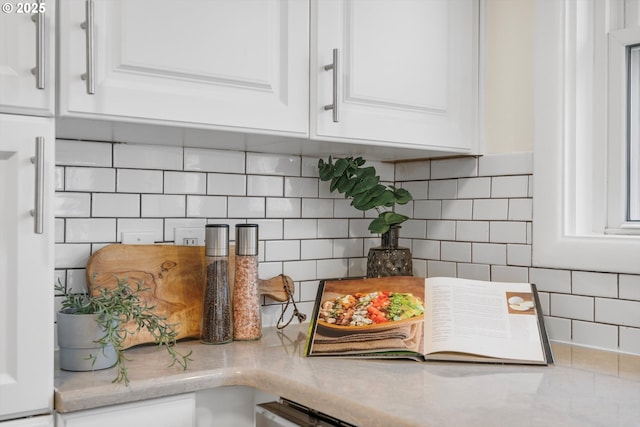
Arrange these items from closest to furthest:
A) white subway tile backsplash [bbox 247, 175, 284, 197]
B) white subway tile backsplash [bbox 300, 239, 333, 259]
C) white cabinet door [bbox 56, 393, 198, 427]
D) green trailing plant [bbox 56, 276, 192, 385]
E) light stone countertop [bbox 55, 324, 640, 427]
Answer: light stone countertop [bbox 55, 324, 640, 427]
white cabinet door [bbox 56, 393, 198, 427]
green trailing plant [bbox 56, 276, 192, 385]
white subway tile backsplash [bbox 247, 175, 284, 197]
white subway tile backsplash [bbox 300, 239, 333, 259]

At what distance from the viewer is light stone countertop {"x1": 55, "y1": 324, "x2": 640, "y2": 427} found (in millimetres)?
1069

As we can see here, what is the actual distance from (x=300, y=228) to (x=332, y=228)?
0.13 meters

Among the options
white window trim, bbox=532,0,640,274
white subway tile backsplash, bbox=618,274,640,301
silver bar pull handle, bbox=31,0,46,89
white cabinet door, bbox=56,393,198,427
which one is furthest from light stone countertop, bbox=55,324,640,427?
silver bar pull handle, bbox=31,0,46,89

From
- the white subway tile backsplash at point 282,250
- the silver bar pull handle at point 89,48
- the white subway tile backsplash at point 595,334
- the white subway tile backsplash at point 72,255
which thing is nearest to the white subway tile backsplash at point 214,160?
the white subway tile backsplash at point 282,250

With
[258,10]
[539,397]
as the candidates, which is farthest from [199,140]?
[539,397]

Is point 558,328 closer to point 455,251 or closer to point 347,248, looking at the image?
point 455,251

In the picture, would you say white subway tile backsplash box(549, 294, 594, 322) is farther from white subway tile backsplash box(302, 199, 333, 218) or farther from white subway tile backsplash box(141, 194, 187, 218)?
white subway tile backsplash box(141, 194, 187, 218)

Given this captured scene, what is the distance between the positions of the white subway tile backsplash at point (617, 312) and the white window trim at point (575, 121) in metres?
0.14

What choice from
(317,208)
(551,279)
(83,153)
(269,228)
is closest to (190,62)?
(83,153)

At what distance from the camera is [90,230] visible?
1605 mm

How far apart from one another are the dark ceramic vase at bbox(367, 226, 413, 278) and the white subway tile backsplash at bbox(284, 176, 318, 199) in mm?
273

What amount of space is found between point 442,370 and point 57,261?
955 millimetres

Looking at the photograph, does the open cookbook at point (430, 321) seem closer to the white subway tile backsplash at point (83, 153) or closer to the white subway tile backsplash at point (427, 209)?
the white subway tile backsplash at point (427, 209)

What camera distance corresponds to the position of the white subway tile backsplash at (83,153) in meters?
1.57
